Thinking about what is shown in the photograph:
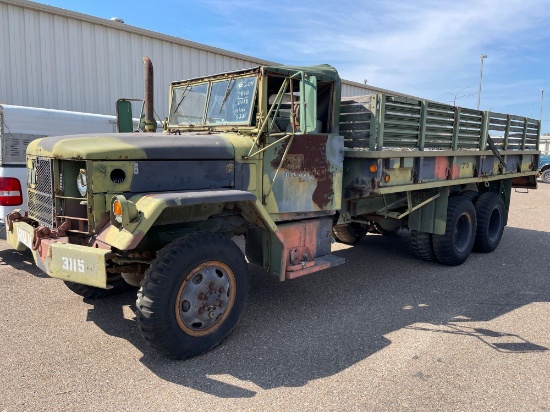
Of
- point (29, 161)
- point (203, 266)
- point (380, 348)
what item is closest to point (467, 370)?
point (380, 348)

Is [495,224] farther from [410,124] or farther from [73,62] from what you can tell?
[73,62]

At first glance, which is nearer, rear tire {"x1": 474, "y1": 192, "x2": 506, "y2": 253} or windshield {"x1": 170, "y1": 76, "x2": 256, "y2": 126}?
windshield {"x1": 170, "y1": 76, "x2": 256, "y2": 126}

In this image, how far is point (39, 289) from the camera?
4992 millimetres

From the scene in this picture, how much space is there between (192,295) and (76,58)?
858 centimetres

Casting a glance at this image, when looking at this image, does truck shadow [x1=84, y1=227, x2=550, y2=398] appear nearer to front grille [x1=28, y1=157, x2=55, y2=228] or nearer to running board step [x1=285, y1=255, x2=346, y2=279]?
running board step [x1=285, y1=255, x2=346, y2=279]

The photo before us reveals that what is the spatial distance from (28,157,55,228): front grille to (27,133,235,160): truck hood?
0.10 meters

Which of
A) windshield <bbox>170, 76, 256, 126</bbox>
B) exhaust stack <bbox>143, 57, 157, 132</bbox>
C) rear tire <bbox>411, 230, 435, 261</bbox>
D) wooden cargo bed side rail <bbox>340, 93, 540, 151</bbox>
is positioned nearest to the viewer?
windshield <bbox>170, 76, 256, 126</bbox>

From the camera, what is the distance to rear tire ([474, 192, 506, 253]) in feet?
23.0

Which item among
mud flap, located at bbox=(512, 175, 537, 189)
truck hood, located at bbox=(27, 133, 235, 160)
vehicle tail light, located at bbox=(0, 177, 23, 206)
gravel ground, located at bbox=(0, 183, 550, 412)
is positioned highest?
truck hood, located at bbox=(27, 133, 235, 160)

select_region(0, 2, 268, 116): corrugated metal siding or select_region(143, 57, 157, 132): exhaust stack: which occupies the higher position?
select_region(0, 2, 268, 116): corrugated metal siding

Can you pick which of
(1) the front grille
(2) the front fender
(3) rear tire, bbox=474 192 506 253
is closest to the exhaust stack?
(1) the front grille

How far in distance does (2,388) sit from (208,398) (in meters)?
1.38

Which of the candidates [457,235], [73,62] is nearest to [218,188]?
[457,235]

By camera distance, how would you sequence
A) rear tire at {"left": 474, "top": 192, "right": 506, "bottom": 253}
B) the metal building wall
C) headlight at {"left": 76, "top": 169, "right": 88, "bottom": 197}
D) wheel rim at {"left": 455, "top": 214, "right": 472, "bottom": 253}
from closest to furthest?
1. headlight at {"left": 76, "top": 169, "right": 88, "bottom": 197}
2. wheel rim at {"left": 455, "top": 214, "right": 472, "bottom": 253}
3. rear tire at {"left": 474, "top": 192, "right": 506, "bottom": 253}
4. the metal building wall
